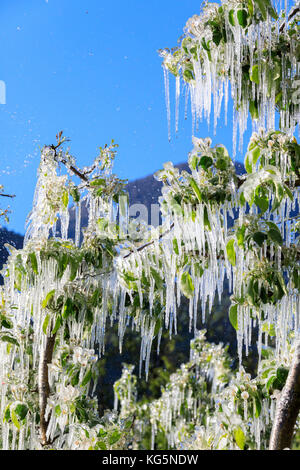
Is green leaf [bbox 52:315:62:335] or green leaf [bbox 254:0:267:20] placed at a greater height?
green leaf [bbox 254:0:267:20]

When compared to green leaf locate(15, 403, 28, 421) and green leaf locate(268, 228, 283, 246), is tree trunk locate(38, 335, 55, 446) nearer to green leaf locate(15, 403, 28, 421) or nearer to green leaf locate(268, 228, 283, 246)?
green leaf locate(15, 403, 28, 421)

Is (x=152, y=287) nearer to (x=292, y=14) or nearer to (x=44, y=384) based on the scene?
(x=44, y=384)

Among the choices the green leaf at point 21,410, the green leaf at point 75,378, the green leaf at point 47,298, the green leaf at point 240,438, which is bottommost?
the green leaf at point 240,438

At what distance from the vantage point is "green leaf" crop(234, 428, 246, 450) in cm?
133

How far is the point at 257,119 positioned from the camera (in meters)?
1.58

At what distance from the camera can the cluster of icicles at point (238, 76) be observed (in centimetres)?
148

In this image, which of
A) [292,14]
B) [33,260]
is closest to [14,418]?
[33,260]

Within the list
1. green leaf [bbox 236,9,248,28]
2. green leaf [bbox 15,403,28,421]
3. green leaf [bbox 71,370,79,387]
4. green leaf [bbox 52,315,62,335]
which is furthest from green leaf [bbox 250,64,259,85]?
green leaf [bbox 15,403,28,421]

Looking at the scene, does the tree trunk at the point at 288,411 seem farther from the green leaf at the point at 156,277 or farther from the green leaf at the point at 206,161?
the green leaf at the point at 206,161

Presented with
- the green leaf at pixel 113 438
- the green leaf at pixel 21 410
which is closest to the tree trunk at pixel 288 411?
the green leaf at pixel 113 438

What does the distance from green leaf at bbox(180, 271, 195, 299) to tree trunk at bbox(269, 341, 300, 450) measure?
34 centimetres

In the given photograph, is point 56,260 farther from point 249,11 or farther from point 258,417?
point 249,11

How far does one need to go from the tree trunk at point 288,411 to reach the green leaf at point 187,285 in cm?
34

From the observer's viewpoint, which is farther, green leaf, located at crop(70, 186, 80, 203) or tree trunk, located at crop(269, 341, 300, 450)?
green leaf, located at crop(70, 186, 80, 203)
